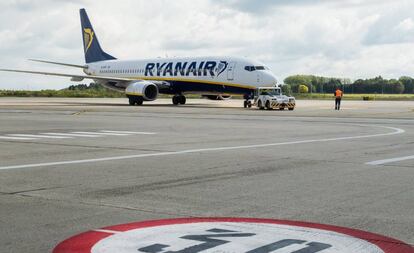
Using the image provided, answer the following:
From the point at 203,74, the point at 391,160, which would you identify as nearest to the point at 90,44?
the point at 203,74

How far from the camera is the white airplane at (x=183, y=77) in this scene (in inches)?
1715

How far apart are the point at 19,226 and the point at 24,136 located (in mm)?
12232

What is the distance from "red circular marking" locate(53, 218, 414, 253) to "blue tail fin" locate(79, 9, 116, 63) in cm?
5431

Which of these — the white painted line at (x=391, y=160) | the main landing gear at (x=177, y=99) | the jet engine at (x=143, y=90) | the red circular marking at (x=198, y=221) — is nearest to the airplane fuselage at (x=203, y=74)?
the main landing gear at (x=177, y=99)

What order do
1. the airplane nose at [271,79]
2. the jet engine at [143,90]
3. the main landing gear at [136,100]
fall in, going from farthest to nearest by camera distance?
1. the main landing gear at [136,100]
2. the jet engine at [143,90]
3. the airplane nose at [271,79]

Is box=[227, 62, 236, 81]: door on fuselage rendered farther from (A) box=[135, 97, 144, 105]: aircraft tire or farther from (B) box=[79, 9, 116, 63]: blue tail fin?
(B) box=[79, 9, 116, 63]: blue tail fin

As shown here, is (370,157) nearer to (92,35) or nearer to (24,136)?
(24,136)

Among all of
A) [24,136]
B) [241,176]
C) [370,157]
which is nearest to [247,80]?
[24,136]

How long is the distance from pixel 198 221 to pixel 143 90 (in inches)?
1629

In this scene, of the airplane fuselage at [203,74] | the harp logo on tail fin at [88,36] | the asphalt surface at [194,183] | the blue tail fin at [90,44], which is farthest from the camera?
the harp logo on tail fin at [88,36]

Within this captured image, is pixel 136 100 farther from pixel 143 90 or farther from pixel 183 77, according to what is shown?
pixel 183 77

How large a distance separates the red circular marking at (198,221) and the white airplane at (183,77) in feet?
122

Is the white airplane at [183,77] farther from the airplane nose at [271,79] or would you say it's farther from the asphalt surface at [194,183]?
the asphalt surface at [194,183]

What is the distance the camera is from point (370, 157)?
41.1 ft
